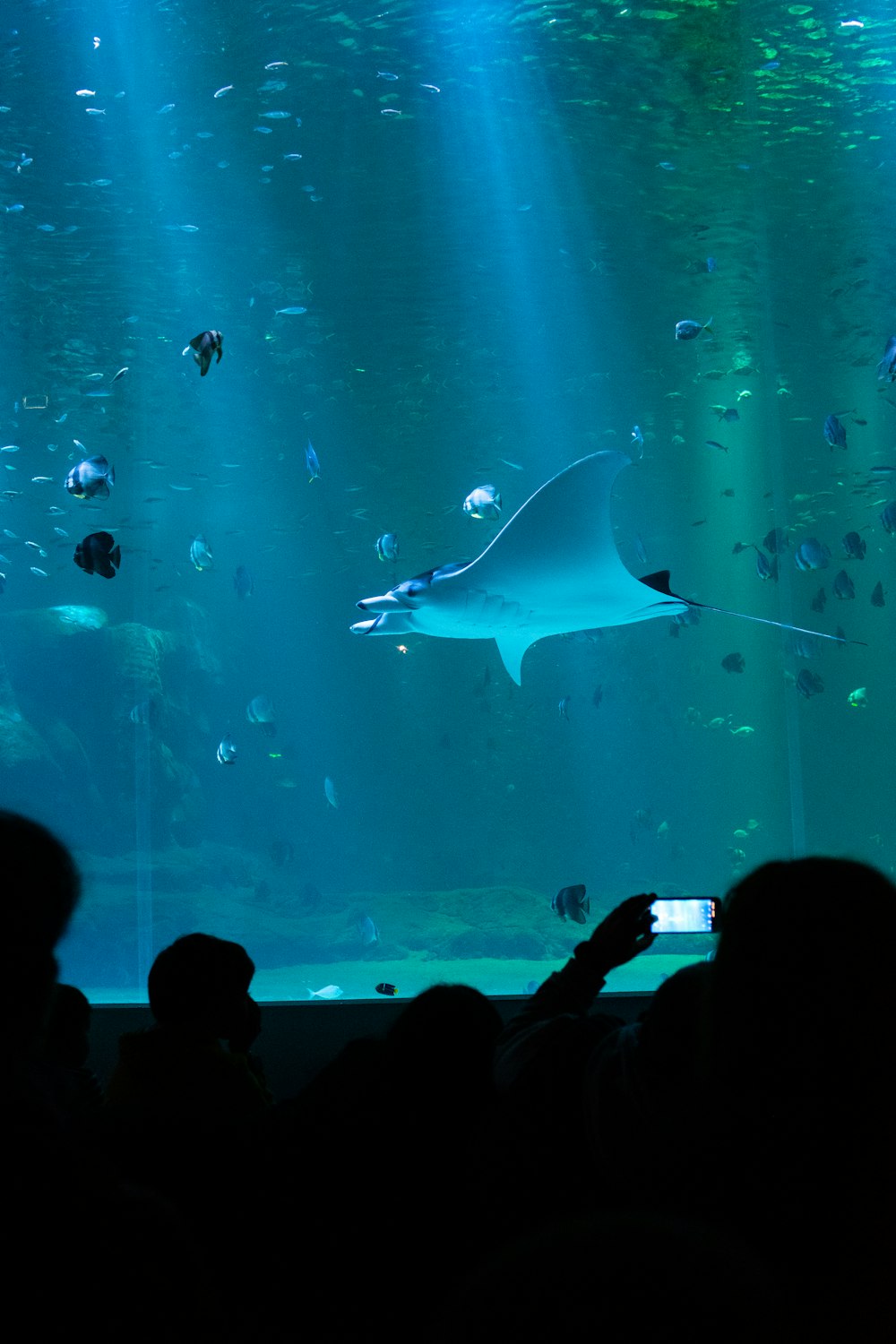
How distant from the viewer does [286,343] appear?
14.9m

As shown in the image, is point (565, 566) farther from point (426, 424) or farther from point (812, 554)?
point (426, 424)

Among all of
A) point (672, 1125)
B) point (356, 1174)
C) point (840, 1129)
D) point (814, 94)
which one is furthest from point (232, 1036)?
point (814, 94)

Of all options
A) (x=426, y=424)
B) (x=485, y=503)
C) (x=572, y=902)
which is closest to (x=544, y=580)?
(x=485, y=503)

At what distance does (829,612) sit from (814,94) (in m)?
15.5

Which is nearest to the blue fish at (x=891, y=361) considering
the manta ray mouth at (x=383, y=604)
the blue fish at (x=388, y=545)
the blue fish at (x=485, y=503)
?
the blue fish at (x=485, y=503)

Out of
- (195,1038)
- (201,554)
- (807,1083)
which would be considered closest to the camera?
(807,1083)

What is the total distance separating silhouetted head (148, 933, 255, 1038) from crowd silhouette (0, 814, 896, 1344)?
0.60 meters

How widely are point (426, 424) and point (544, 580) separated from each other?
13.2 meters

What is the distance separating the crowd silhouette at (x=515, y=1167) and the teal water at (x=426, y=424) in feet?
1.25

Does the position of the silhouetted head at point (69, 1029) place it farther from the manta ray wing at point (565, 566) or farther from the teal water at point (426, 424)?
the manta ray wing at point (565, 566)

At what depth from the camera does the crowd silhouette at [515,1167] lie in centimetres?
48

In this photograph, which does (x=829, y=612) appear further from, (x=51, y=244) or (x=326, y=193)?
(x=51, y=244)

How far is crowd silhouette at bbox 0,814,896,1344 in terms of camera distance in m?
0.48

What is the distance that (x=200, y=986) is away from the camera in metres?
2.11
